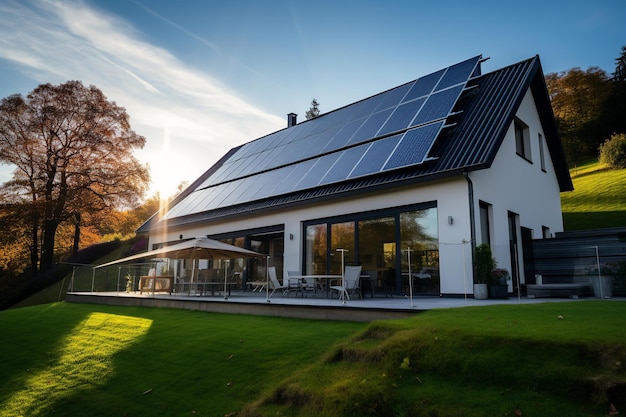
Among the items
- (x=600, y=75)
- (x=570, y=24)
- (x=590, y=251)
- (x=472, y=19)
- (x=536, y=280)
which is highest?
(x=600, y=75)

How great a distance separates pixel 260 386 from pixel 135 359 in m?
2.95

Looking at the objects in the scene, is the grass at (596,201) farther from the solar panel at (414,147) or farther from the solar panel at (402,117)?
the solar panel at (414,147)

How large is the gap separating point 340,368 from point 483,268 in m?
6.04

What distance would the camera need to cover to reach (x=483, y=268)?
32.5 ft

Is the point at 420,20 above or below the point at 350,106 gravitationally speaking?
above

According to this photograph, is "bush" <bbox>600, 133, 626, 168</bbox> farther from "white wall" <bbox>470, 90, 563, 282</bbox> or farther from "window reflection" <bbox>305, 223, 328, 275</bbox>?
"window reflection" <bbox>305, 223, 328, 275</bbox>

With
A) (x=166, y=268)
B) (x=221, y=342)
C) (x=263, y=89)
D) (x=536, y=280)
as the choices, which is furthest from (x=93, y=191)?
(x=536, y=280)

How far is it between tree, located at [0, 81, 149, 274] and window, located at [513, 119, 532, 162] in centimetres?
2324

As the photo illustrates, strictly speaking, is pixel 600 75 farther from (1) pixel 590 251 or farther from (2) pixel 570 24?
(1) pixel 590 251

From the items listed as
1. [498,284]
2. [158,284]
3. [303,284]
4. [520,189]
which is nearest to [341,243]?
[303,284]

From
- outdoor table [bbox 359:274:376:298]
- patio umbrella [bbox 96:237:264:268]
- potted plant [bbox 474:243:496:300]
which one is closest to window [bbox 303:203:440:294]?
outdoor table [bbox 359:274:376:298]

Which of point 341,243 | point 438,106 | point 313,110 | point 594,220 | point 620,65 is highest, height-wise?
point 620,65

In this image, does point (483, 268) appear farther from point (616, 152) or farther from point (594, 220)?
point (616, 152)

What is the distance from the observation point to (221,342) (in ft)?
23.3
